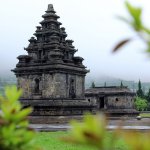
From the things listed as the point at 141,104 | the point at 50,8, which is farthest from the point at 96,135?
the point at 141,104

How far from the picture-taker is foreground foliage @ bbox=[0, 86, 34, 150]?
1446mm

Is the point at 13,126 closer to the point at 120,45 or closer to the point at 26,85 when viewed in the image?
the point at 120,45

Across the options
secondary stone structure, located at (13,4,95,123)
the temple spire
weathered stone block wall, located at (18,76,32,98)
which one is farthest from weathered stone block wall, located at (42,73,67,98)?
the temple spire

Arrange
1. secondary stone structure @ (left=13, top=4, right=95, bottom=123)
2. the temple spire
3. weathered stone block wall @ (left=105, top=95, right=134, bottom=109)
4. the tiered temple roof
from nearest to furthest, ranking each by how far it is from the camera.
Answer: secondary stone structure @ (left=13, top=4, right=95, bottom=123)
the tiered temple roof
the temple spire
weathered stone block wall @ (left=105, top=95, right=134, bottom=109)

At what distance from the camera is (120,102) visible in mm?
48938

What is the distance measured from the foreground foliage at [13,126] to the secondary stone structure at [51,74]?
97.8 feet

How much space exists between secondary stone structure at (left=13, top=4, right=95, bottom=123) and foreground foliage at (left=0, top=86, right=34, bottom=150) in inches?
1174

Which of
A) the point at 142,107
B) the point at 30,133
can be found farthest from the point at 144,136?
the point at 142,107

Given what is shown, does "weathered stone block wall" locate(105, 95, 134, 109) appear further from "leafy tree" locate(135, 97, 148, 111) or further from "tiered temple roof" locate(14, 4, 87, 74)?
"leafy tree" locate(135, 97, 148, 111)

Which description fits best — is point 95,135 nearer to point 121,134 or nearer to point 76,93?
point 121,134

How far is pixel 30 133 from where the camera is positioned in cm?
151

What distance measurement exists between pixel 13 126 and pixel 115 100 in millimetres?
48300

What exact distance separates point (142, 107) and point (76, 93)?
139ft

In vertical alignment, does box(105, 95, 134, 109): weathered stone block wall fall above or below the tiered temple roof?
below
